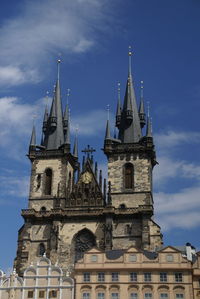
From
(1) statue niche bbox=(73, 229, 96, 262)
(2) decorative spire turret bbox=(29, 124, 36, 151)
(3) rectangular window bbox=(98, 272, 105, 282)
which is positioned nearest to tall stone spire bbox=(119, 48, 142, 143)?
(2) decorative spire turret bbox=(29, 124, 36, 151)

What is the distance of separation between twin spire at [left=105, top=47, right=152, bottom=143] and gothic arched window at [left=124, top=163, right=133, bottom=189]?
3.36 m

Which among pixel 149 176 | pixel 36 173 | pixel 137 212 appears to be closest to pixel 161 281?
pixel 137 212

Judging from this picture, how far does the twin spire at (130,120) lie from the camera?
61938 mm

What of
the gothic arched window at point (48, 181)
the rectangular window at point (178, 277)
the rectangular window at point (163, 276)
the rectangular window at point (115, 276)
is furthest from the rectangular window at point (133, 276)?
the gothic arched window at point (48, 181)

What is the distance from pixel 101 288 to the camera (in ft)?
135

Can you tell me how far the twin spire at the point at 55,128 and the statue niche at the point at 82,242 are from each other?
1030cm

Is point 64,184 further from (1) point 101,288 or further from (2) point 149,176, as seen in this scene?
(1) point 101,288

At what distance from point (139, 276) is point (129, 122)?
2538 cm

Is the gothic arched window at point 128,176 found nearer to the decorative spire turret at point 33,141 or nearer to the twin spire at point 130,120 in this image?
the twin spire at point 130,120

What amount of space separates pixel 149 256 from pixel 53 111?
2784 centimetres

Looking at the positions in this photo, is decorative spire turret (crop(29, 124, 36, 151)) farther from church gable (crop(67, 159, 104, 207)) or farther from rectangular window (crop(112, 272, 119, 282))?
rectangular window (crop(112, 272, 119, 282))

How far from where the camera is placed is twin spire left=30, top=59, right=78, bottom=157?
6306 cm

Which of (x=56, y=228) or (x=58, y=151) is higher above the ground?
(x=58, y=151)

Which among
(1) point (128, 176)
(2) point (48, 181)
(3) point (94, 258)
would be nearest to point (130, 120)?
(1) point (128, 176)
